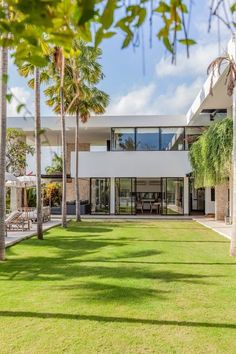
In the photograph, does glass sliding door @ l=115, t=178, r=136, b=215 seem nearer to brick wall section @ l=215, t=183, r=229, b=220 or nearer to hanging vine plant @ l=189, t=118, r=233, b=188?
brick wall section @ l=215, t=183, r=229, b=220

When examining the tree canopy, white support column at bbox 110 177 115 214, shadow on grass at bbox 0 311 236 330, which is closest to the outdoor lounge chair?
white support column at bbox 110 177 115 214

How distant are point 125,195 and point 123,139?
13.1 feet

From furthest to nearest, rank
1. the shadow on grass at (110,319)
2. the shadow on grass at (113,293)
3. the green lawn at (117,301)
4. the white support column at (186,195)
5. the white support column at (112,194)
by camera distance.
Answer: the white support column at (112,194), the white support column at (186,195), the shadow on grass at (113,293), the shadow on grass at (110,319), the green lawn at (117,301)

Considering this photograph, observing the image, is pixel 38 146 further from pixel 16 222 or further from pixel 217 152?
pixel 217 152

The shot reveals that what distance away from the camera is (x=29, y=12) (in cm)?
176

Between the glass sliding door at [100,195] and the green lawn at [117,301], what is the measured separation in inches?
722

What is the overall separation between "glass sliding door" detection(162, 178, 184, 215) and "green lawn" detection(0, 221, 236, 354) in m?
17.3

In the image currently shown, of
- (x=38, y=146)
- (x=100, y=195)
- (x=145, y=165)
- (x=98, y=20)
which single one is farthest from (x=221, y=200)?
(x=98, y=20)

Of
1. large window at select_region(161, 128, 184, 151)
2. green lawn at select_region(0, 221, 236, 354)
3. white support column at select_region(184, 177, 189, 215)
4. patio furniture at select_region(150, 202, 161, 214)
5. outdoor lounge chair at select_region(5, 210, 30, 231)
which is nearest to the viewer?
green lawn at select_region(0, 221, 236, 354)

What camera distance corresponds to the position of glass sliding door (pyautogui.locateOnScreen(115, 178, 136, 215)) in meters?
30.5

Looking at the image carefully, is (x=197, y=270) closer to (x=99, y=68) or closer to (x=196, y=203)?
(x=99, y=68)

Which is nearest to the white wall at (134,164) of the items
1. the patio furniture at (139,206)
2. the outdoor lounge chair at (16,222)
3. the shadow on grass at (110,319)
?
the patio furniture at (139,206)

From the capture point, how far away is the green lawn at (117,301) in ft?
16.9

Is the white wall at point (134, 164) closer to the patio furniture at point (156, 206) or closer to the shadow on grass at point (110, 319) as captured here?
the patio furniture at point (156, 206)
